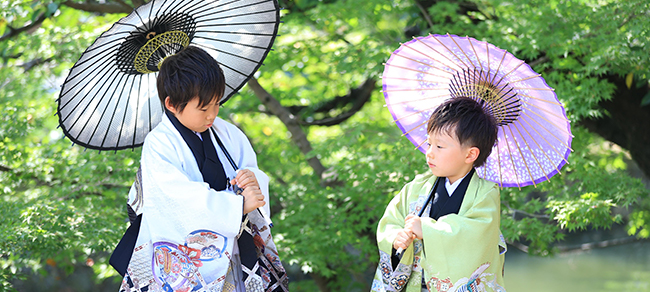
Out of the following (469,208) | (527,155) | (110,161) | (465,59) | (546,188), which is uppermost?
(465,59)

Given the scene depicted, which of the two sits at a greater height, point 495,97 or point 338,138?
point 495,97

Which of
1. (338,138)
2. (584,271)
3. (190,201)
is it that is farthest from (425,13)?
(584,271)

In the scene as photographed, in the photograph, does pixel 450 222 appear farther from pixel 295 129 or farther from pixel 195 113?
pixel 295 129

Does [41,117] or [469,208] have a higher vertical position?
[469,208]

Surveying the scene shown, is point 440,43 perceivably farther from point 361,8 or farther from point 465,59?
point 361,8

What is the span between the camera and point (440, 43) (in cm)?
232

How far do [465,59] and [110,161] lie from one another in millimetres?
3036

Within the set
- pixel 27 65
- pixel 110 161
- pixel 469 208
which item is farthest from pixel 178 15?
pixel 27 65

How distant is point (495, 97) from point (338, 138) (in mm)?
2548

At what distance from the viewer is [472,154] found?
2.07 m

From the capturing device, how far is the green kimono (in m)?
1.96

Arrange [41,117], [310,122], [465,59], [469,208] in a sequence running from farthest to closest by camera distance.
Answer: [310,122], [41,117], [465,59], [469,208]

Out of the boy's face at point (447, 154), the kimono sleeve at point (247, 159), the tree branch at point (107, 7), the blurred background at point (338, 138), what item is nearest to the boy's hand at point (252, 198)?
the kimono sleeve at point (247, 159)

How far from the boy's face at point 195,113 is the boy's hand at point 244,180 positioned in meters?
0.24
